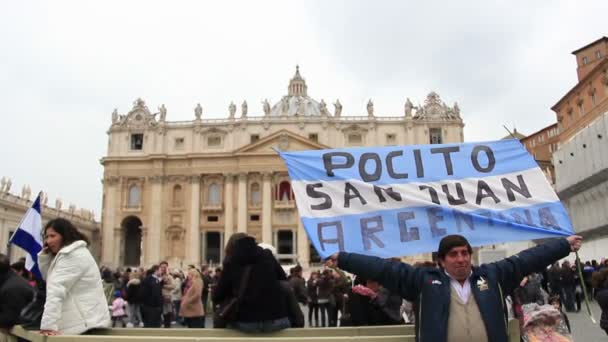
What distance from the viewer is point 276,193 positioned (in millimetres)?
49906

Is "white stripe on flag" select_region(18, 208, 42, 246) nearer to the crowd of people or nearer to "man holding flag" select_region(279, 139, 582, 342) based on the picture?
the crowd of people

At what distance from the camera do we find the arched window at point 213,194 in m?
51.1

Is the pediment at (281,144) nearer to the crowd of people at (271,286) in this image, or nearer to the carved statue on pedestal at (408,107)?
the carved statue on pedestal at (408,107)

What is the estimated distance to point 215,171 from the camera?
1999 inches

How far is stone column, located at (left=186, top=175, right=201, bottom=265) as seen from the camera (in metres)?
48.7

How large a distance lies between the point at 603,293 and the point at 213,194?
46593 millimetres

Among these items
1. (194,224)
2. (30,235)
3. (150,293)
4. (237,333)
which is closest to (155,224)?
(194,224)

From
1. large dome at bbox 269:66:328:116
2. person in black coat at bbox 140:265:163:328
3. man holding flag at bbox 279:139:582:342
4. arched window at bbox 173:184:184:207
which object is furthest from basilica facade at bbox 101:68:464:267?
man holding flag at bbox 279:139:582:342

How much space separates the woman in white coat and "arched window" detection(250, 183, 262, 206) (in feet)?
151

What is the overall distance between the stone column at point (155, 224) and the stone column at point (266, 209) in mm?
9894

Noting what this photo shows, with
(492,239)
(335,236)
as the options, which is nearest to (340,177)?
(335,236)

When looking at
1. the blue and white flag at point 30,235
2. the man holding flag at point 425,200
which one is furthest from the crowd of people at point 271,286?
the blue and white flag at point 30,235

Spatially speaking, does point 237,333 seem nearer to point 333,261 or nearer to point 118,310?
point 333,261

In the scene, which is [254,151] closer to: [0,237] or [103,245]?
[103,245]
